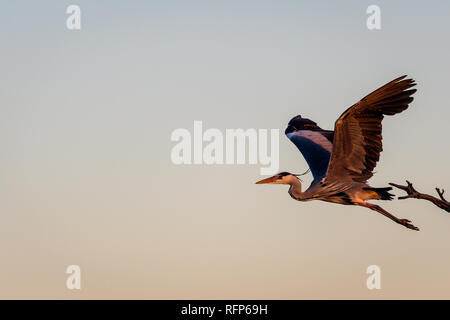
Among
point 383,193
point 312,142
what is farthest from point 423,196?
point 312,142

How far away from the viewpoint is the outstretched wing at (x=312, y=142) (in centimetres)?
2778

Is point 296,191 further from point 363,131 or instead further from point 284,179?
point 363,131

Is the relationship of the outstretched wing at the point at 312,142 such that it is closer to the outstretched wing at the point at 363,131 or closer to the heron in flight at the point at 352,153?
the heron in flight at the point at 352,153

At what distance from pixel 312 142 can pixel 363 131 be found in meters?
3.83

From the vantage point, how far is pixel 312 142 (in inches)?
1129

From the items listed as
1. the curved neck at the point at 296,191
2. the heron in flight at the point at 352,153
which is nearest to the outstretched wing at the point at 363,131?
the heron in flight at the point at 352,153

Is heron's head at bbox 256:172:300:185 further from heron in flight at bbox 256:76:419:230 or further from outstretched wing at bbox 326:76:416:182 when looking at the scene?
outstretched wing at bbox 326:76:416:182

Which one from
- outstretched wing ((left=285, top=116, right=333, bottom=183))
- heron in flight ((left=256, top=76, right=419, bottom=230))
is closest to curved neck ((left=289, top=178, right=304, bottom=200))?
heron in flight ((left=256, top=76, right=419, bottom=230))
